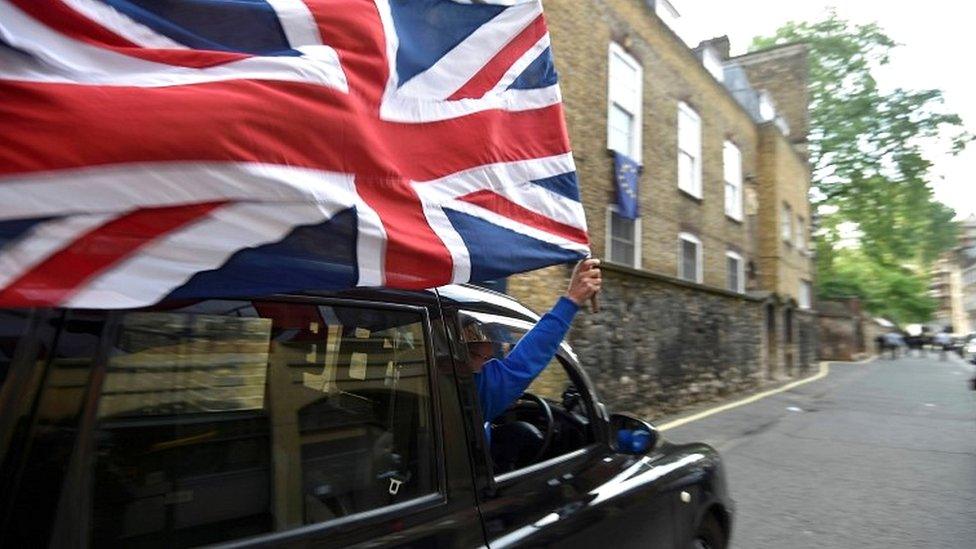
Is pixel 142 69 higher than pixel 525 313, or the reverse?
pixel 142 69

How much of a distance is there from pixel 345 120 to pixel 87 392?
29.6 inches

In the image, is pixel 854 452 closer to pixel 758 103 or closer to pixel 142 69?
pixel 142 69

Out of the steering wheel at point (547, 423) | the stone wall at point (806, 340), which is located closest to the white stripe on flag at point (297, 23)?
the steering wheel at point (547, 423)

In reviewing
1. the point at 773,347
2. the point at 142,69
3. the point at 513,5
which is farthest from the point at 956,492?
the point at 773,347

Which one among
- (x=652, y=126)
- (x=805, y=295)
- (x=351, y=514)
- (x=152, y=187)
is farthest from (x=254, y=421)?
(x=805, y=295)

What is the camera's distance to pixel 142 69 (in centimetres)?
125

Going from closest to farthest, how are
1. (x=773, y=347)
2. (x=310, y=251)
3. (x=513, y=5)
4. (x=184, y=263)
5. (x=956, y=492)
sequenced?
(x=184, y=263) < (x=310, y=251) < (x=513, y=5) < (x=956, y=492) < (x=773, y=347)

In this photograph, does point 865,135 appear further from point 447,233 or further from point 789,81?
point 447,233

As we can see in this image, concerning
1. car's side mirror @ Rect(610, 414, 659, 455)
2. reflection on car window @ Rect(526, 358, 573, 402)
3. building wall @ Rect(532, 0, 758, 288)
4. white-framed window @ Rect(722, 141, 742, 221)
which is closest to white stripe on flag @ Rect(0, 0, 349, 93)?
reflection on car window @ Rect(526, 358, 573, 402)

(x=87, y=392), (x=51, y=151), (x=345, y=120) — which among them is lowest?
(x=87, y=392)

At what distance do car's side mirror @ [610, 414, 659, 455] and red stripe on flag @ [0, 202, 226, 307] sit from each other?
186 centimetres

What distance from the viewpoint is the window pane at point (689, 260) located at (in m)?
13.9

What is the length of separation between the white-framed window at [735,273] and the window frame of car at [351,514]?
16.1 meters

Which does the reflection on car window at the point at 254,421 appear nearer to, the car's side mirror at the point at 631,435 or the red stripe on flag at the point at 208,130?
the red stripe on flag at the point at 208,130
